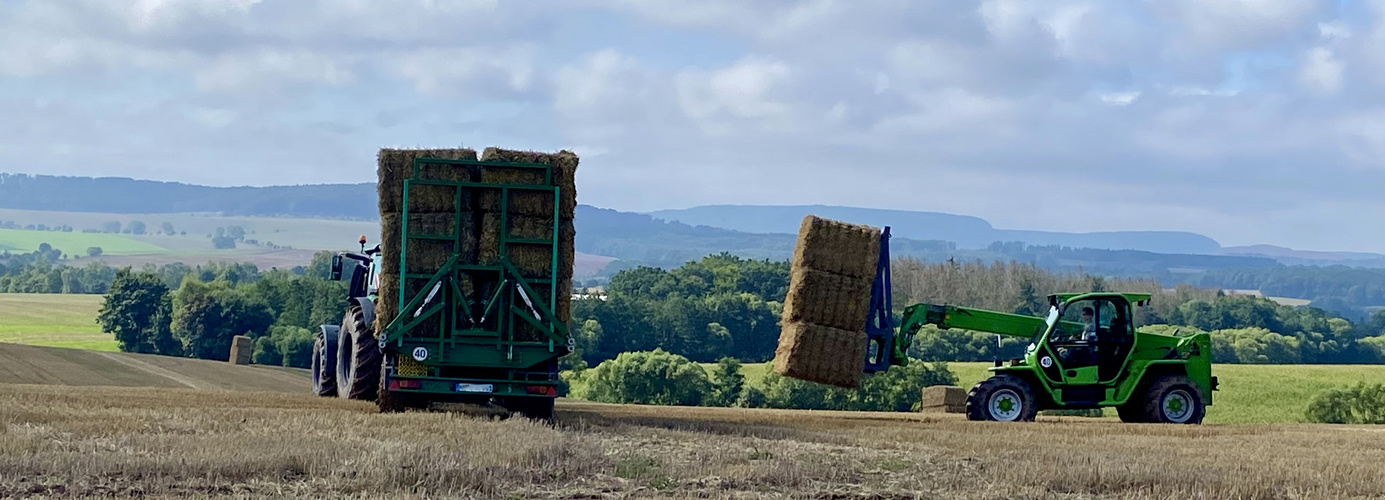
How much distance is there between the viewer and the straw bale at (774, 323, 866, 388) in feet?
73.3

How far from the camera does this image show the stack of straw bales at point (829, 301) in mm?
22312

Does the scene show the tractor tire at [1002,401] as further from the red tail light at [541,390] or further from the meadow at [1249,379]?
the meadow at [1249,379]

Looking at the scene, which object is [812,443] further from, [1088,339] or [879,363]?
[1088,339]

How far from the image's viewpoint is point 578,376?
55.7 meters

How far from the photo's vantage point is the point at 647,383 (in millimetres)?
50938

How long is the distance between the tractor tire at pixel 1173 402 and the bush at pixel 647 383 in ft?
87.8

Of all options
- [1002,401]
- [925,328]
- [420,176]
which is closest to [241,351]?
[925,328]

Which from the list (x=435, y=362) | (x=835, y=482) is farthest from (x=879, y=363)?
(x=835, y=482)

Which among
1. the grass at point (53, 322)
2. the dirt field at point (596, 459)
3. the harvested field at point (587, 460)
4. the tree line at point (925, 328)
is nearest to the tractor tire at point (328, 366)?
the dirt field at point (596, 459)

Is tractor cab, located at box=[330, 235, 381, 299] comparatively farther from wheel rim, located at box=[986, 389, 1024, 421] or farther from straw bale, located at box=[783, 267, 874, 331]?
wheel rim, located at box=[986, 389, 1024, 421]

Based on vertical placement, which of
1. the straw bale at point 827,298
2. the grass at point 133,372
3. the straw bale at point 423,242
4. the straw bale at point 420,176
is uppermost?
the straw bale at point 420,176

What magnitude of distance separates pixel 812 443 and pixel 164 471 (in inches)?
271

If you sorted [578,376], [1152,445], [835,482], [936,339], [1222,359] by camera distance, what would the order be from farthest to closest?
1. [1222,359]
2. [936,339]
3. [578,376]
4. [1152,445]
5. [835,482]

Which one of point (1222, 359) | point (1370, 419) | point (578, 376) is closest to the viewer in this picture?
point (1370, 419)
